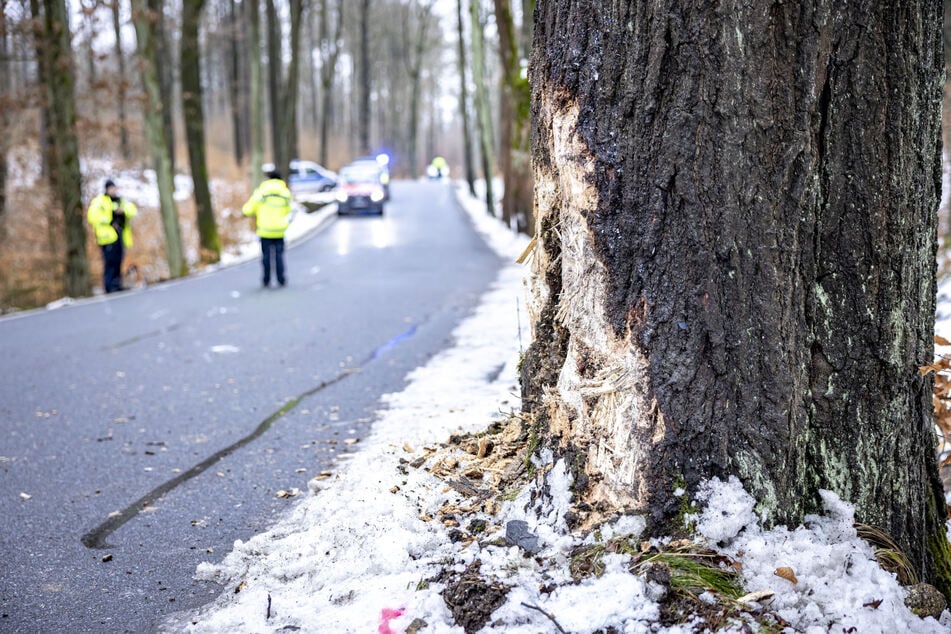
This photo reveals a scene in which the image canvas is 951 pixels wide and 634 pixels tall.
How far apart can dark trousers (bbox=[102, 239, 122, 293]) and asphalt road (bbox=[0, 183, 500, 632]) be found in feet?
5.67

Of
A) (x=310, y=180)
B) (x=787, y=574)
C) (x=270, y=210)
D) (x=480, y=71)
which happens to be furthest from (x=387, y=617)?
(x=310, y=180)

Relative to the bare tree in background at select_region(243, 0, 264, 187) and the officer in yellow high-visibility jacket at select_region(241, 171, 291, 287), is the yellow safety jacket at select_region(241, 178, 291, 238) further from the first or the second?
the bare tree in background at select_region(243, 0, 264, 187)

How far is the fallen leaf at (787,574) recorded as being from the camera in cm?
246

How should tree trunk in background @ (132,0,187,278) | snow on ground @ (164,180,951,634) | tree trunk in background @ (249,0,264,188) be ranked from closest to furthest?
snow on ground @ (164,180,951,634) < tree trunk in background @ (132,0,187,278) < tree trunk in background @ (249,0,264,188)

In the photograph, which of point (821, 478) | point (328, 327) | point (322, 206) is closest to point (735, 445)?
point (821, 478)

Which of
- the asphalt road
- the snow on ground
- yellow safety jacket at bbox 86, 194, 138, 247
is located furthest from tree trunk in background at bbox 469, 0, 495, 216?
the snow on ground

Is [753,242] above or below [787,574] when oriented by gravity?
above

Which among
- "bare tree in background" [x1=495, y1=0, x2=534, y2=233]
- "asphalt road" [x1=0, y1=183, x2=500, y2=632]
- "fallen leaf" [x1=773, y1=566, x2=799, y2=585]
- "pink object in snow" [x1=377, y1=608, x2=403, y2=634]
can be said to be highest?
"bare tree in background" [x1=495, y1=0, x2=534, y2=233]

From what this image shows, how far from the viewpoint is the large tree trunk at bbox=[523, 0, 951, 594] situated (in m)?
2.52

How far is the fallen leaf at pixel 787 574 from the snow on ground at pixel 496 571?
2 cm

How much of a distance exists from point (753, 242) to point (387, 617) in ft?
5.46

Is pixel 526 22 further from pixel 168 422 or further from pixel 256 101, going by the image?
pixel 168 422

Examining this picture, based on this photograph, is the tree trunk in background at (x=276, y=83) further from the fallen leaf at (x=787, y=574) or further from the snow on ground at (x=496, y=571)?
the fallen leaf at (x=787, y=574)

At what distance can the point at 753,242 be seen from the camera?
8.32ft
